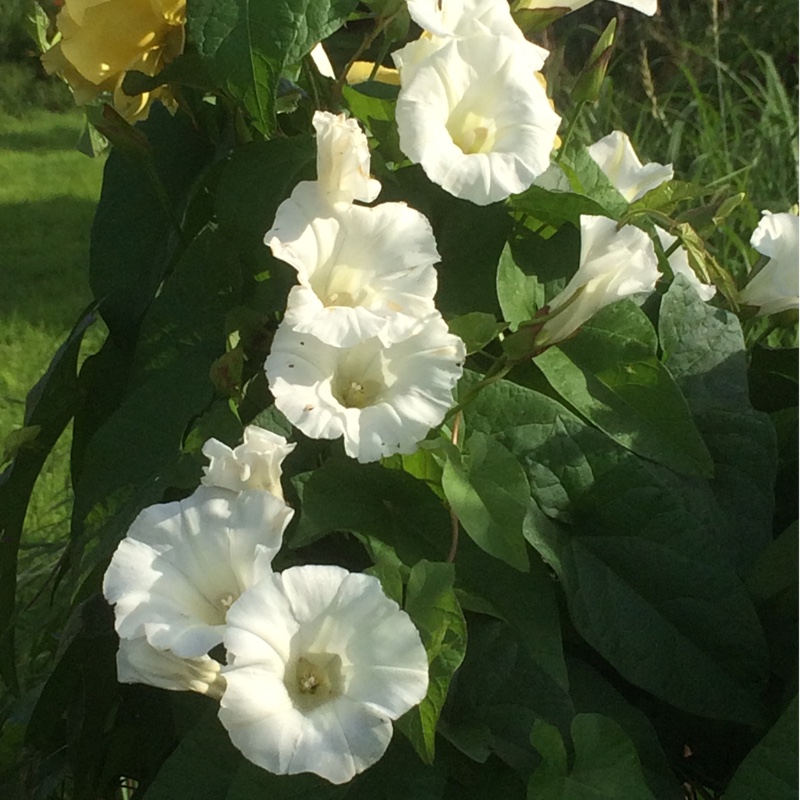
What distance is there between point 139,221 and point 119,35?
12cm

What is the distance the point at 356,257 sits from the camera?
41 centimetres

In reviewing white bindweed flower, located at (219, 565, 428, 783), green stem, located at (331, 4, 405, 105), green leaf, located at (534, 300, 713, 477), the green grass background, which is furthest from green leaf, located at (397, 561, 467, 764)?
the green grass background

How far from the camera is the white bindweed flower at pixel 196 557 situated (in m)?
0.35

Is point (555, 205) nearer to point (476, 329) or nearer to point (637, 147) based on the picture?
point (476, 329)

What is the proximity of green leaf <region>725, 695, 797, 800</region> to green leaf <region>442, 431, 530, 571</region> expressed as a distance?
4.9 inches

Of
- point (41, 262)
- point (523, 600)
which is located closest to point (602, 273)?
point (523, 600)

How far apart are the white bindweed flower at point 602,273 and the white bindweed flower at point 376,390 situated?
65 mm

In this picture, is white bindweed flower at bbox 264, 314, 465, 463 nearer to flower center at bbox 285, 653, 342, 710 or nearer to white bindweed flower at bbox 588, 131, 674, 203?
flower center at bbox 285, 653, 342, 710

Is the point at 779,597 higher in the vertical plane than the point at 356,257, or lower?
lower

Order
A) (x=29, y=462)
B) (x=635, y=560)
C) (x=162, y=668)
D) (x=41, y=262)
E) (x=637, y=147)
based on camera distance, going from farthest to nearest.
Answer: (x=41, y=262), (x=637, y=147), (x=29, y=462), (x=635, y=560), (x=162, y=668)

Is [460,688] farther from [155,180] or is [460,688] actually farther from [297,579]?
[155,180]

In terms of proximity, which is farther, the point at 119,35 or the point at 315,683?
the point at 119,35

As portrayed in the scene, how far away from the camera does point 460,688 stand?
1.39 feet

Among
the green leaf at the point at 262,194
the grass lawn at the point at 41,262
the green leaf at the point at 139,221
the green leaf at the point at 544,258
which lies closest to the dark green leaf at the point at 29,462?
the green leaf at the point at 139,221
